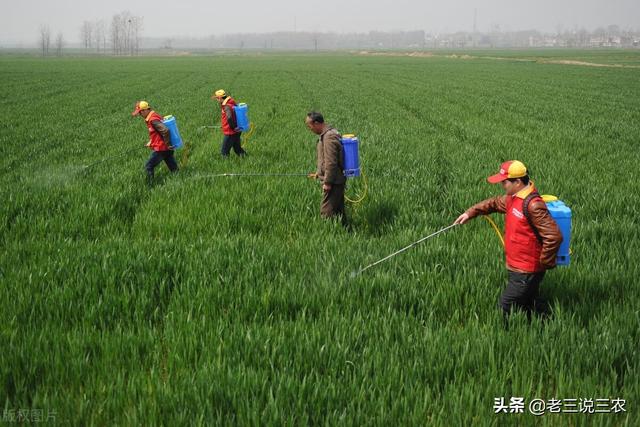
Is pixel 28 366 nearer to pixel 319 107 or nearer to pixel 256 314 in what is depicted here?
pixel 256 314

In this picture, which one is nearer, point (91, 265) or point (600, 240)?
point (91, 265)

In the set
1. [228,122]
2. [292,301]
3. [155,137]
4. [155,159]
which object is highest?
[228,122]

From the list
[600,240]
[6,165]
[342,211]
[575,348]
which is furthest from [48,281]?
[6,165]

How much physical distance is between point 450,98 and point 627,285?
883 inches

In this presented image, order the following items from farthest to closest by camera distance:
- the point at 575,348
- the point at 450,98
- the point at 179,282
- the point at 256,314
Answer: the point at 450,98 < the point at 179,282 < the point at 256,314 < the point at 575,348

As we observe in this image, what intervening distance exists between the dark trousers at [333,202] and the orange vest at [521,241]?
119 inches

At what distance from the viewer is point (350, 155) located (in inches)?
247

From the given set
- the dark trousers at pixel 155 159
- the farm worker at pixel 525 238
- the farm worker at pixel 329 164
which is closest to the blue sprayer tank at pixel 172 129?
the dark trousers at pixel 155 159

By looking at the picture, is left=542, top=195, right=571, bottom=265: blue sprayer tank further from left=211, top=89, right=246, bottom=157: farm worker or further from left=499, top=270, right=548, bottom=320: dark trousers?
left=211, top=89, right=246, bottom=157: farm worker

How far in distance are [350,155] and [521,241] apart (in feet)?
9.92

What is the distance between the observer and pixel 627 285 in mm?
4332

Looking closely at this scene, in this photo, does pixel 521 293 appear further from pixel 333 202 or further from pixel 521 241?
pixel 333 202

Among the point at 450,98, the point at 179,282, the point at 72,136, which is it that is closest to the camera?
the point at 179,282

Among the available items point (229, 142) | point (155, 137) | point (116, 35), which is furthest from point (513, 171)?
point (116, 35)
